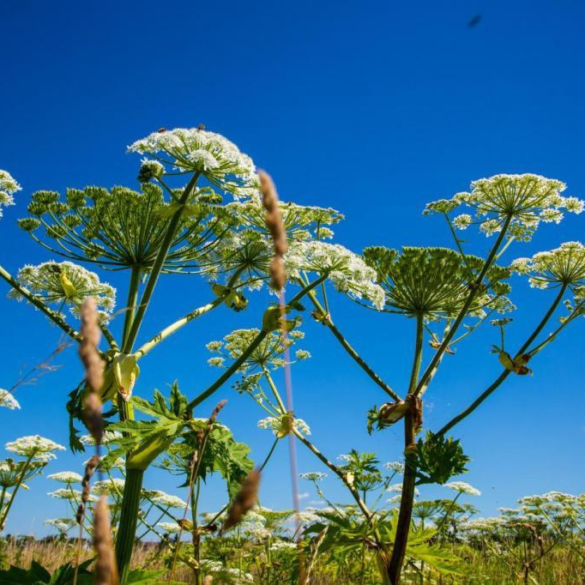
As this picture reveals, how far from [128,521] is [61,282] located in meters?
2.78

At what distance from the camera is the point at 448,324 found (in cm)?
832

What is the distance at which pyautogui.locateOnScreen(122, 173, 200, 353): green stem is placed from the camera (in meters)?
5.48

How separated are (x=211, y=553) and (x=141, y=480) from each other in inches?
76.8

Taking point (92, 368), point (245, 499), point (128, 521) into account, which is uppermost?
point (128, 521)

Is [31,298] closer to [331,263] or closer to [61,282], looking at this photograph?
[61,282]

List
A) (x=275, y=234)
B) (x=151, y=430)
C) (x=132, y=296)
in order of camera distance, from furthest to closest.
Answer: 1. (x=132, y=296)
2. (x=151, y=430)
3. (x=275, y=234)

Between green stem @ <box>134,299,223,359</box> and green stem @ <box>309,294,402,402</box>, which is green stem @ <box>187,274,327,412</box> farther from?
green stem @ <box>309,294,402,402</box>

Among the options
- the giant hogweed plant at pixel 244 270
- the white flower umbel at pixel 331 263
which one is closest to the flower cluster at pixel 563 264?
the giant hogweed plant at pixel 244 270

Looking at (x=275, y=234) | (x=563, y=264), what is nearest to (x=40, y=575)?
(x=275, y=234)

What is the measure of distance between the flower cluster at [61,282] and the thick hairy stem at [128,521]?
2.16 meters

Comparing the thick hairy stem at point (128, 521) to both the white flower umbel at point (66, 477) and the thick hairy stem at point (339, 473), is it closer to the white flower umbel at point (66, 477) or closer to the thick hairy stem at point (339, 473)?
the thick hairy stem at point (339, 473)

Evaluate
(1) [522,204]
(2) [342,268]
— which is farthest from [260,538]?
(1) [522,204]

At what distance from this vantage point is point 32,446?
303 inches

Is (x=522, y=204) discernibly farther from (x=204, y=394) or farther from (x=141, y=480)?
(x=141, y=480)
